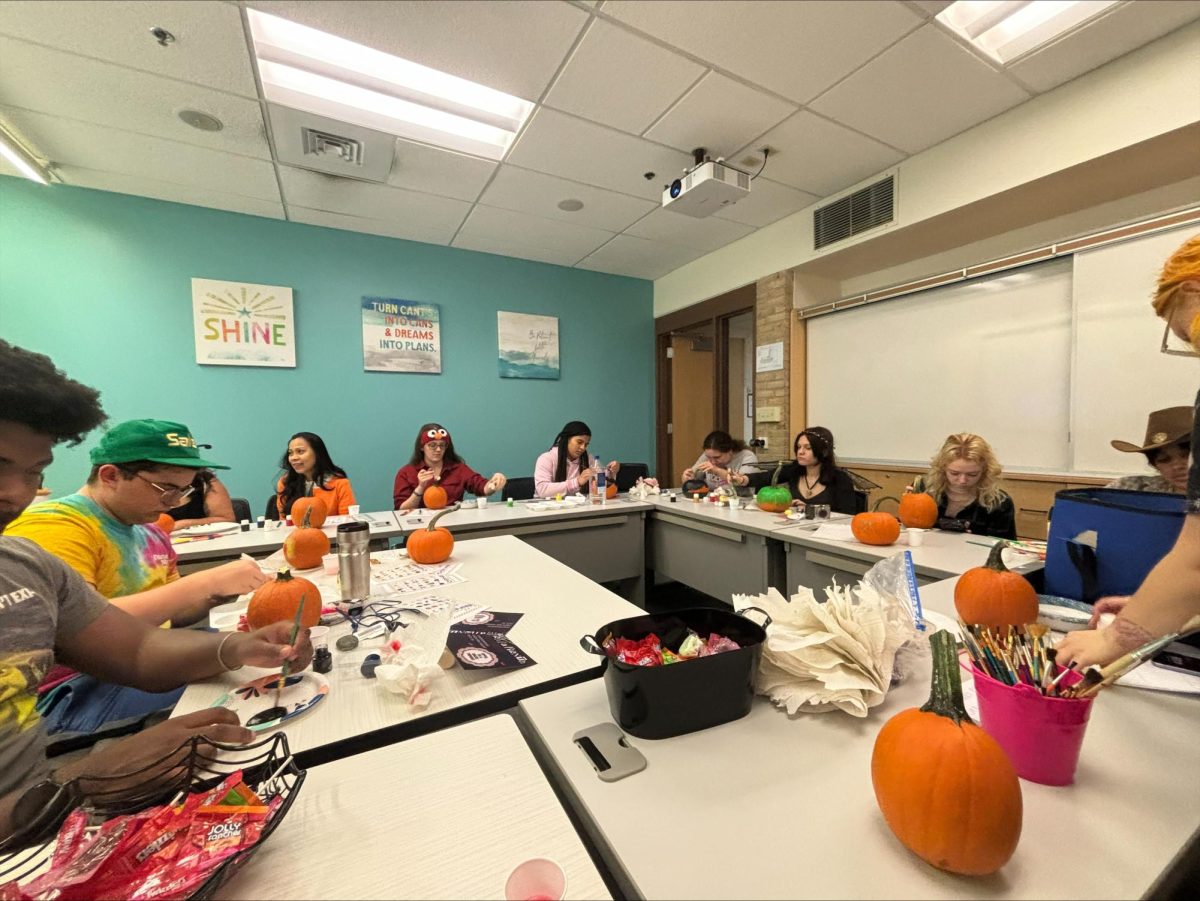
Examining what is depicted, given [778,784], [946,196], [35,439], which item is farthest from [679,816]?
[946,196]

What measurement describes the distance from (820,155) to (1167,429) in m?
2.25

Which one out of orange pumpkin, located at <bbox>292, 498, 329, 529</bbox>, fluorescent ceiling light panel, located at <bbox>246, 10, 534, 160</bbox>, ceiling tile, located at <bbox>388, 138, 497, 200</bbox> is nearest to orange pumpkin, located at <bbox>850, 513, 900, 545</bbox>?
orange pumpkin, located at <bbox>292, 498, 329, 529</bbox>

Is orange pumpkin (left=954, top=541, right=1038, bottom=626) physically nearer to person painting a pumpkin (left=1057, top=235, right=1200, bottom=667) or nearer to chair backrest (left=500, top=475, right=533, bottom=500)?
person painting a pumpkin (left=1057, top=235, right=1200, bottom=667)

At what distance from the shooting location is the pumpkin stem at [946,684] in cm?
55

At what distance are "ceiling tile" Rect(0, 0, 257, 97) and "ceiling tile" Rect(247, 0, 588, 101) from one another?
0.25 metres

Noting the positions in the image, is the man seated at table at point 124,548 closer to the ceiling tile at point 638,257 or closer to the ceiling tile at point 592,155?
the ceiling tile at point 592,155

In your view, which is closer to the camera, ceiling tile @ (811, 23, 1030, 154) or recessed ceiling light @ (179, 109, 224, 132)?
ceiling tile @ (811, 23, 1030, 154)

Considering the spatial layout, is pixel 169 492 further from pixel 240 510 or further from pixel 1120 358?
pixel 1120 358

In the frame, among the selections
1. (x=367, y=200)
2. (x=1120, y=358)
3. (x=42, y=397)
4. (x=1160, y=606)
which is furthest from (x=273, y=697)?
(x=1120, y=358)

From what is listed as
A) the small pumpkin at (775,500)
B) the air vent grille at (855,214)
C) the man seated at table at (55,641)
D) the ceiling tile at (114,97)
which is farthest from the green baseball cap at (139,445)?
the air vent grille at (855,214)

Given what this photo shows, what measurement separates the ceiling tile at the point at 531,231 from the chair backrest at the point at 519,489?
2.09 m

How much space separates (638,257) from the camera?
4.71 meters

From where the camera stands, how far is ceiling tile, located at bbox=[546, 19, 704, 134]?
2.06m

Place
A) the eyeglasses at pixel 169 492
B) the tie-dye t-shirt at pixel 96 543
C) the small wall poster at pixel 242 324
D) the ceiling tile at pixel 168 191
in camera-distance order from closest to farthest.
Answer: the tie-dye t-shirt at pixel 96 543, the eyeglasses at pixel 169 492, the ceiling tile at pixel 168 191, the small wall poster at pixel 242 324
